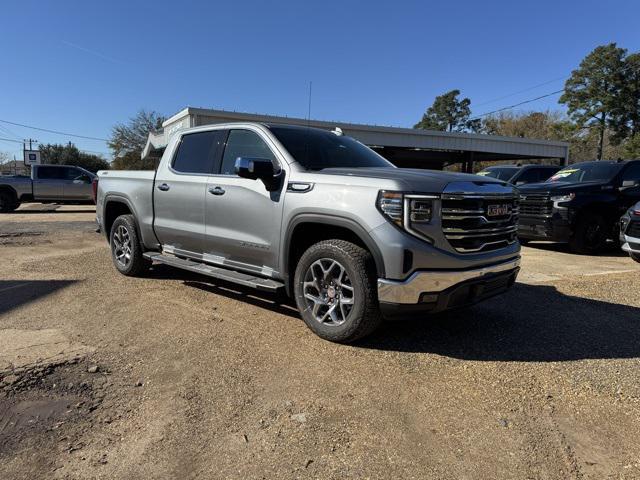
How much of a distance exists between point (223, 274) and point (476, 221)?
8.11 feet

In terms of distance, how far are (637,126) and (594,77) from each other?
6469mm

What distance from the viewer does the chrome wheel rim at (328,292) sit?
410 centimetres

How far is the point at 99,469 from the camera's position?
254 cm

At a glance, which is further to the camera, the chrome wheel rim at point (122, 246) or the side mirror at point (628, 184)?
the side mirror at point (628, 184)

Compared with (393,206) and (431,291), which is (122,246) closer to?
(393,206)

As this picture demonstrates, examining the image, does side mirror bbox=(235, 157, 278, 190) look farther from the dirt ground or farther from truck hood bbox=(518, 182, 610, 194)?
truck hood bbox=(518, 182, 610, 194)

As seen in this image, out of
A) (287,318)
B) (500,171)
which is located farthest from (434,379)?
(500,171)

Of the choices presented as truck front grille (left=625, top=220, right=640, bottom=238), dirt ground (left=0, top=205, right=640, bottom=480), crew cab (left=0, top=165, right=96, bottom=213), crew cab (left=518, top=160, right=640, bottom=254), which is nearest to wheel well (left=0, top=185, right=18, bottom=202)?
crew cab (left=0, top=165, right=96, bottom=213)

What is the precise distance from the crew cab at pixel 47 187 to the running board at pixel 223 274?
15.4 meters

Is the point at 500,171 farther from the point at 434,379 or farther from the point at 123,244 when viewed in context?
the point at 434,379

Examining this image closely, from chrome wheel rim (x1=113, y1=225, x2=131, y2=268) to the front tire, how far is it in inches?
128

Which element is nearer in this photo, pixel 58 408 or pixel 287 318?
pixel 58 408

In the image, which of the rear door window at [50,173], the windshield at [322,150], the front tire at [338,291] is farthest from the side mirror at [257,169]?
the rear door window at [50,173]

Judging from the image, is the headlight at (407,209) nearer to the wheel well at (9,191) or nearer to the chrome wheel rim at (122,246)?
the chrome wheel rim at (122,246)
